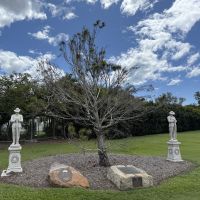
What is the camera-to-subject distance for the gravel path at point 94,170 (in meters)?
8.89

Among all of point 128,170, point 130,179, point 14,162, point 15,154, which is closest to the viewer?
point 130,179

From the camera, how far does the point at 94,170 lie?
10.4m

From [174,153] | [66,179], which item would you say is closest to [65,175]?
[66,179]

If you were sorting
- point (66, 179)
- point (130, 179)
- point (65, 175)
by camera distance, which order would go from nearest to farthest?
point (130, 179), point (66, 179), point (65, 175)

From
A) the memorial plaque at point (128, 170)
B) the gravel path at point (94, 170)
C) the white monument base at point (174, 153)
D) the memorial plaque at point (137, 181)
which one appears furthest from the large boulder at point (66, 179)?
the white monument base at point (174, 153)

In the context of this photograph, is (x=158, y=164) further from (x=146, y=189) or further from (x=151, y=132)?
(x=151, y=132)

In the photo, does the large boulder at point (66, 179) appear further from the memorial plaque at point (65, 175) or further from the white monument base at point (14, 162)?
the white monument base at point (14, 162)

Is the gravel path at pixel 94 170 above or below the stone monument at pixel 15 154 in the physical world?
below

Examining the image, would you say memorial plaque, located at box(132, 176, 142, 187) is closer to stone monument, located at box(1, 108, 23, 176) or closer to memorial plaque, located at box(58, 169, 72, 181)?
memorial plaque, located at box(58, 169, 72, 181)

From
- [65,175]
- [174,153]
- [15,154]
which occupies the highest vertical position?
[15,154]

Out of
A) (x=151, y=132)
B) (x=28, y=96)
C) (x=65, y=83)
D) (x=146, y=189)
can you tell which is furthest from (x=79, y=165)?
(x=151, y=132)

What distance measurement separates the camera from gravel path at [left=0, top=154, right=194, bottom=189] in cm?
889

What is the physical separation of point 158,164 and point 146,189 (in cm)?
399

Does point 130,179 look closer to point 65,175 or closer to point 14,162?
point 65,175
